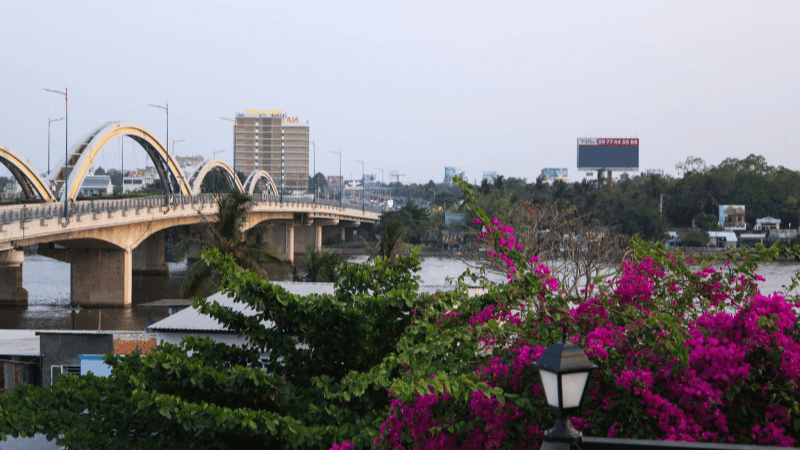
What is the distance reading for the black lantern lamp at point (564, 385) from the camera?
4.04 meters

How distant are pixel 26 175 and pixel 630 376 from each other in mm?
52080

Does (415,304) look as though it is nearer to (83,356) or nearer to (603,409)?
(603,409)

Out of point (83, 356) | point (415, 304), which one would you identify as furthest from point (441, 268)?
point (415, 304)

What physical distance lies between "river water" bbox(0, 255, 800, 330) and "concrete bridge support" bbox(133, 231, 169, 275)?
0.88m

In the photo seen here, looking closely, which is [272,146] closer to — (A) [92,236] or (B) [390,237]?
(A) [92,236]

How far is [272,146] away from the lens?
196250mm

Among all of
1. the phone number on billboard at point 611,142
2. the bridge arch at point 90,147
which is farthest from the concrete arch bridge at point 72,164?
the phone number on billboard at point 611,142

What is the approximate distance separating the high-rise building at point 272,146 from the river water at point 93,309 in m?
122

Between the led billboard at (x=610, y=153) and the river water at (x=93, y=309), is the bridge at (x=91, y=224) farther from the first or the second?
the led billboard at (x=610, y=153)

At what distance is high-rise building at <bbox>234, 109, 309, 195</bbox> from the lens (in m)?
195

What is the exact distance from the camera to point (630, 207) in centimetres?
7856

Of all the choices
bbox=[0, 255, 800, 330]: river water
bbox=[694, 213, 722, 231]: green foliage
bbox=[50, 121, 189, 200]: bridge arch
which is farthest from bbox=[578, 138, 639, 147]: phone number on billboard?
bbox=[50, 121, 189, 200]: bridge arch

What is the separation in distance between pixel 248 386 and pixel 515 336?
270 centimetres

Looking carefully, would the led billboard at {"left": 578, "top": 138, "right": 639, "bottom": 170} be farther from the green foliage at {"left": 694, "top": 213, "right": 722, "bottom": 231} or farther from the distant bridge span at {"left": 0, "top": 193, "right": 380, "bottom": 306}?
the distant bridge span at {"left": 0, "top": 193, "right": 380, "bottom": 306}
